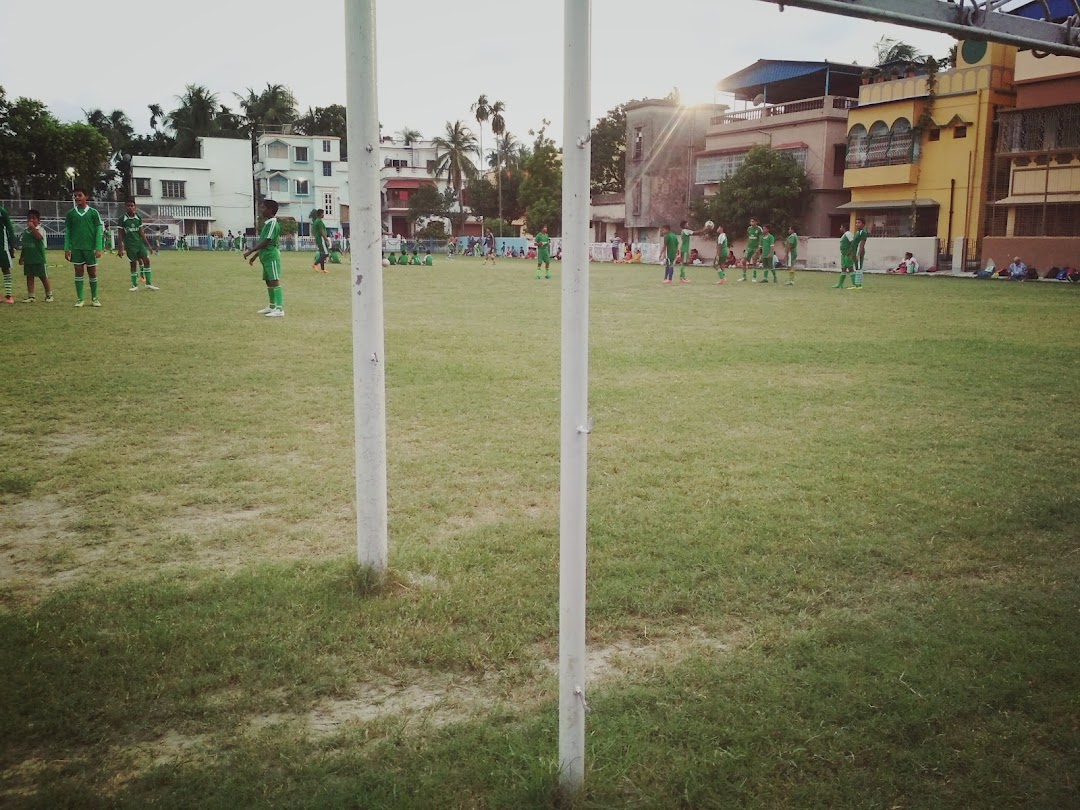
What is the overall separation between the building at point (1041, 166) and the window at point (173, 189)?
66.5 m

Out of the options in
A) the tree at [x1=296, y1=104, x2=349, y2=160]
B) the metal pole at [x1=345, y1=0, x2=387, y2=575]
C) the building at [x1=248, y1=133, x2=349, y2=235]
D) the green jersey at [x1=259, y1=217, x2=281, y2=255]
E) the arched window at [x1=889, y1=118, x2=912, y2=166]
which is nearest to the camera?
the metal pole at [x1=345, y1=0, x2=387, y2=575]

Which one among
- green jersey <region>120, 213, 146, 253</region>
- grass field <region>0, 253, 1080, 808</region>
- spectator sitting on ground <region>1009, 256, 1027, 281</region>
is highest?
green jersey <region>120, 213, 146, 253</region>

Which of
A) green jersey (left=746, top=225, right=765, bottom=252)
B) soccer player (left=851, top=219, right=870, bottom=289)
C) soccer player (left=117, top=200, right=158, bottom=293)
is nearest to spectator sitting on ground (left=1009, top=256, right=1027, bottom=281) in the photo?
soccer player (left=851, top=219, right=870, bottom=289)

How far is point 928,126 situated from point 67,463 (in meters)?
45.1

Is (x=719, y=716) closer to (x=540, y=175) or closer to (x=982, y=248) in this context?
(x=982, y=248)

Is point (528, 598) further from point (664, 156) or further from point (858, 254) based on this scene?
point (664, 156)

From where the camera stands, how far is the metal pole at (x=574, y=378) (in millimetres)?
2414

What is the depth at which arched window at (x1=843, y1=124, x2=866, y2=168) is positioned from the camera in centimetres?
4541

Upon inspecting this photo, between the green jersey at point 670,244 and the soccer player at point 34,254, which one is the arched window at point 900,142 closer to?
the green jersey at point 670,244

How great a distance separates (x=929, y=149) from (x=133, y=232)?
38.2m

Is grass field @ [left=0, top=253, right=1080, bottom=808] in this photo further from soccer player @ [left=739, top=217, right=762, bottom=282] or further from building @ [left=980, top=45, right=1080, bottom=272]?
building @ [left=980, top=45, right=1080, bottom=272]

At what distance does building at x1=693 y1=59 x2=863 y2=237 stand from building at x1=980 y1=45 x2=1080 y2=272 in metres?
10.6

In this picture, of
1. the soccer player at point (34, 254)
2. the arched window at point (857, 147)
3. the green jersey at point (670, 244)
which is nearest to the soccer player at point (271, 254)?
the soccer player at point (34, 254)

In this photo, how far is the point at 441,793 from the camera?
2705 millimetres
